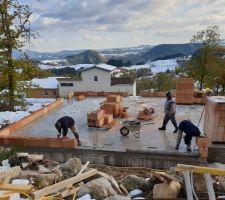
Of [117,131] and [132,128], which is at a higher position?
[132,128]

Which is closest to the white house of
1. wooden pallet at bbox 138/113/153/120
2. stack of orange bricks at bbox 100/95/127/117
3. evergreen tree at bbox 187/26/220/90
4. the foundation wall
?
evergreen tree at bbox 187/26/220/90

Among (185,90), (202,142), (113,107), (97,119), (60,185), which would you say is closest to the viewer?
(60,185)

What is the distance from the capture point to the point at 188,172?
6387mm

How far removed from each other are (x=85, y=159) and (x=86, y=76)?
33293 mm

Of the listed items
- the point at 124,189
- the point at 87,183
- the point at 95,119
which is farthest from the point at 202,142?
the point at 95,119

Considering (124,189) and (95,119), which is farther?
(95,119)

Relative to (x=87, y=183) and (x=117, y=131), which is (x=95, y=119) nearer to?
(x=117, y=131)

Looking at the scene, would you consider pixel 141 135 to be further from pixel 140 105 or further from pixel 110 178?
pixel 140 105

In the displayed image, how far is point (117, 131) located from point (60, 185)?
590 centimetres

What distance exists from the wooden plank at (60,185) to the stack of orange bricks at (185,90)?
10061 millimetres

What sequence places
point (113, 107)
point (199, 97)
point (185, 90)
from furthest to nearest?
point (199, 97) < point (185, 90) < point (113, 107)

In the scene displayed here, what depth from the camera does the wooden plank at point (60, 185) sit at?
23.0ft

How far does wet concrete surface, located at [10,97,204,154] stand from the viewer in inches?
472

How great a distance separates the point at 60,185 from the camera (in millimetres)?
8094
